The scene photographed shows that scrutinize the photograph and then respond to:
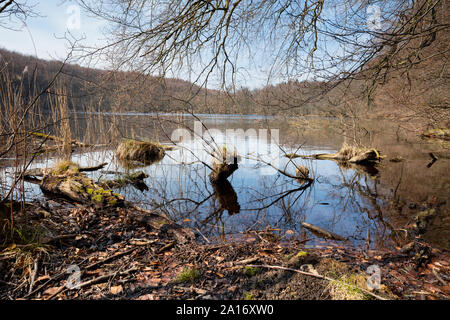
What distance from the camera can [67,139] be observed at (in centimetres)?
557

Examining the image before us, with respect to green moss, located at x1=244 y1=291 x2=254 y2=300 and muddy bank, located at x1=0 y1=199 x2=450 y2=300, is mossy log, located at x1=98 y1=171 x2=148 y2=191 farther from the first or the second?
green moss, located at x1=244 y1=291 x2=254 y2=300

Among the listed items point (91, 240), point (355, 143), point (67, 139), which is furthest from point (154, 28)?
point (355, 143)

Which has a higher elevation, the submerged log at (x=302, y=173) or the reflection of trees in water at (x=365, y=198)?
the submerged log at (x=302, y=173)

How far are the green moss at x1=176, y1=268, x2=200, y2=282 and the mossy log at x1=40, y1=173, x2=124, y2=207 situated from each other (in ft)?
6.83

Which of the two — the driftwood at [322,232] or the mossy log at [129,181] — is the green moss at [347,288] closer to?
the driftwood at [322,232]

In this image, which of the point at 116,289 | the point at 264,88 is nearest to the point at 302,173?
the point at 264,88

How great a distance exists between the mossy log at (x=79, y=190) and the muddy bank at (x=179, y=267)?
0.71 m

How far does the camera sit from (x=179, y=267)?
6.81ft

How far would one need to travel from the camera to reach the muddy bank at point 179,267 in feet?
5.56

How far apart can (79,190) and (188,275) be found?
9.68 ft

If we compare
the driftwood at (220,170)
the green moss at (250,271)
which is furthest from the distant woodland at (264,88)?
the green moss at (250,271)

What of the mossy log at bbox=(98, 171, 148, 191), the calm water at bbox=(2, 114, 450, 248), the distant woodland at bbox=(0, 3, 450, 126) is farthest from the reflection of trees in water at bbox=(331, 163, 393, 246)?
the mossy log at bbox=(98, 171, 148, 191)

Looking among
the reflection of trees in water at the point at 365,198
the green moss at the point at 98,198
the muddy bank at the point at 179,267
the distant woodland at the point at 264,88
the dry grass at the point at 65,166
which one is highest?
the distant woodland at the point at 264,88

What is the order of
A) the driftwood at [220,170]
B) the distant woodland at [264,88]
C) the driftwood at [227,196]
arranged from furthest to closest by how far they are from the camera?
the driftwood at [220,170], the driftwood at [227,196], the distant woodland at [264,88]
